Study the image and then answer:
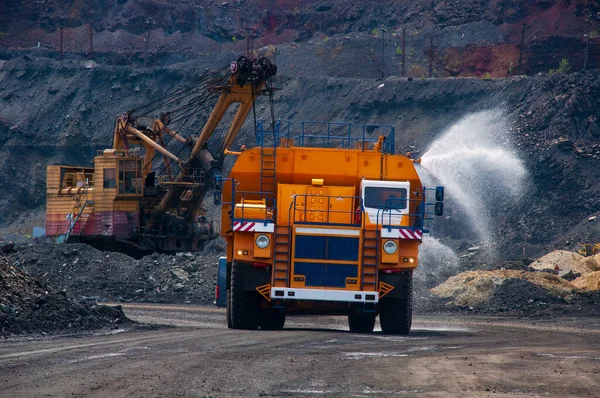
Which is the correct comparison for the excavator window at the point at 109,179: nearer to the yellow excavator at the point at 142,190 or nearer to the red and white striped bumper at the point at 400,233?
the yellow excavator at the point at 142,190

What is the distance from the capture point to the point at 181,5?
327 feet

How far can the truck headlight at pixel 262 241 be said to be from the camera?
66.6ft

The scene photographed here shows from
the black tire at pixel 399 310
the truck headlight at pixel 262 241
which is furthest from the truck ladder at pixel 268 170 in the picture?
the black tire at pixel 399 310

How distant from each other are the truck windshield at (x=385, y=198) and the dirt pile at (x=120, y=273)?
18.0 meters

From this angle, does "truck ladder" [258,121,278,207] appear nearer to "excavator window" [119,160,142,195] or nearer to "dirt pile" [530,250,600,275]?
"dirt pile" [530,250,600,275]

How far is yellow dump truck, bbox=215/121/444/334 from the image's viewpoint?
2025 cm

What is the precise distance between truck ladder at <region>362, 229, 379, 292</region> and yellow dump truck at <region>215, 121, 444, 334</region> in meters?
0.02

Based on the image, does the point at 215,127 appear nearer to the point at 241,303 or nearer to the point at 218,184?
the point at 218,184

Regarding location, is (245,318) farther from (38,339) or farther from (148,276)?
(148,276)

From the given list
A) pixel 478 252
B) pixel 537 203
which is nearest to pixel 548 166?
pixel 537 203

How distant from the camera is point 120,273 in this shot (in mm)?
41344

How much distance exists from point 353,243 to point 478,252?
33675 mm

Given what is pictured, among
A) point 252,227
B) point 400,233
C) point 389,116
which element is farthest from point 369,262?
point 389,116

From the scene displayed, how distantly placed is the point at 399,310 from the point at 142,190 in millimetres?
31927
